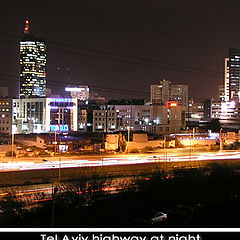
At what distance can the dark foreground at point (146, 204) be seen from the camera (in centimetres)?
637

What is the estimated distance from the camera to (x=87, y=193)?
7.73m

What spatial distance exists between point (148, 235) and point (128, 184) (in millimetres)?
4039

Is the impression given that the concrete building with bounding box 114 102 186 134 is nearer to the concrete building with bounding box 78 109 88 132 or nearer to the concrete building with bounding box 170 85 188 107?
the concrete building with bounding box 78 109 88 132

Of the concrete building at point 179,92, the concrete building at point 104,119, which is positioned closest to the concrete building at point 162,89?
the concrete building at point 179,92

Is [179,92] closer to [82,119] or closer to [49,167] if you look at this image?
[82,119]

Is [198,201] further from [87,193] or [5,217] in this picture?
[5,217]

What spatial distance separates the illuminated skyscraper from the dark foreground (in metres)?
71.6

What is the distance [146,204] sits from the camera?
24.9 ft

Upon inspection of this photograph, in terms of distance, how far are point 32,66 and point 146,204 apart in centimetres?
7584

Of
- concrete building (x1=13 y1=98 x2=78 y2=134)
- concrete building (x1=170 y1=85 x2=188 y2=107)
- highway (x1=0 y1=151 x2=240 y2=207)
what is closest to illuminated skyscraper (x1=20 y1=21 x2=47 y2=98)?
concrete building (x1=170 y1=85 x2=188 y2=107)

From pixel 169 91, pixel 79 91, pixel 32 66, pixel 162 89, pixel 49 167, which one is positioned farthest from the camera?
pixel 32 66

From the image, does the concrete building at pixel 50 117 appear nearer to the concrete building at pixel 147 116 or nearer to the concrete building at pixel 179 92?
the concrete building at pixel 147 116

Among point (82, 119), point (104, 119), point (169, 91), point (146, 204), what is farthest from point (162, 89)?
point (146, 204)

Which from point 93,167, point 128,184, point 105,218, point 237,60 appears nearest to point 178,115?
point 93,167
